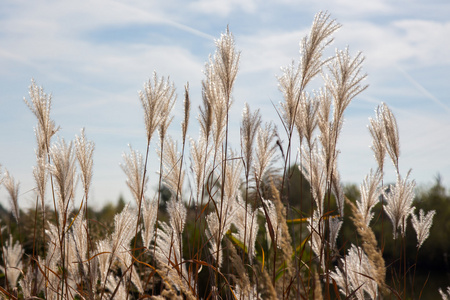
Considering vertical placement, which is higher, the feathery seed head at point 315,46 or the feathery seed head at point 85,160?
the feathery seed head at point 315,46

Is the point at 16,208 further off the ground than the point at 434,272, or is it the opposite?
the point at 16,208

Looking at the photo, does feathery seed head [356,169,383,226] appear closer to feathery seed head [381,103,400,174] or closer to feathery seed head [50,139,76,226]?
feathery seed head [381,103,400,174]

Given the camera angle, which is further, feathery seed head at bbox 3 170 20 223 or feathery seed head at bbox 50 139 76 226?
feathery seed head at bbox 3 170 20 223

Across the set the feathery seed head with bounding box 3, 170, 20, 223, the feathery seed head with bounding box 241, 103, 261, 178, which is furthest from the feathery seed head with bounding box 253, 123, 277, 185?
the feathery seed head with bounding box 3, 170, 20, 223

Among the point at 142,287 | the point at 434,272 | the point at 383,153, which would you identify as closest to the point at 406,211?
the point at 383,153

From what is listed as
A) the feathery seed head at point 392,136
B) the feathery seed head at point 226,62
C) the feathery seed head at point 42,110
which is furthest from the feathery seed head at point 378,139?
the feathery seed head at point 42,110

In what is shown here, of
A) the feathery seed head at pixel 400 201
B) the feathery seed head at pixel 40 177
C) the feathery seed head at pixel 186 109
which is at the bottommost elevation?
the feathery seed head at pixel 400 201

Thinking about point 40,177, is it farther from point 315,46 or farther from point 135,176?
point 315,46

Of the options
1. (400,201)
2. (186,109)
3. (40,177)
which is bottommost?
(400,201)

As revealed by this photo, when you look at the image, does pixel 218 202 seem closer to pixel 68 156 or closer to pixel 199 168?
pixel 199 168

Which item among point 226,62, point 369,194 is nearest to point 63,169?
point 226,62

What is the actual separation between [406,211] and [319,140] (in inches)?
30.6

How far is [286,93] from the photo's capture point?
8.11 feet

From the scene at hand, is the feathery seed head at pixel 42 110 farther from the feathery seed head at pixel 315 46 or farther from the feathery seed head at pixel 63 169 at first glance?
the feathery seed head at pixel 315 46
